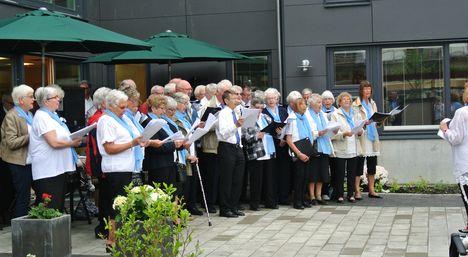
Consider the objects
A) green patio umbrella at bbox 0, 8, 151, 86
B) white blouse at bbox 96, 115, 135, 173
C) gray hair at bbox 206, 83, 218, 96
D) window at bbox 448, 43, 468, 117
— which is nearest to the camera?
white blouse at bbox 96, 115, 135, 173

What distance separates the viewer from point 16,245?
722 centimetres

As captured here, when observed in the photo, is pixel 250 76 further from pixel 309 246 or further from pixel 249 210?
pixel 309 246

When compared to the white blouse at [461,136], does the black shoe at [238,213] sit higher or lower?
lower

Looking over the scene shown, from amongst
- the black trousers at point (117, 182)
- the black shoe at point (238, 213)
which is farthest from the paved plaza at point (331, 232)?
the black trousers at point (117, 182)

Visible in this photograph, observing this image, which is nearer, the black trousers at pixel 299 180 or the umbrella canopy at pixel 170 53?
the black trousers at pixel 299 180

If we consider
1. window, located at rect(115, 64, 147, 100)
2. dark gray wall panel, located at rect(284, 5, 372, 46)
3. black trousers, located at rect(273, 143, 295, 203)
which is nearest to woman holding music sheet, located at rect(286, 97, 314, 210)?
black trousers, located at rect(273, 143, 295, 203)

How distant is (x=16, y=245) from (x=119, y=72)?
956 cm

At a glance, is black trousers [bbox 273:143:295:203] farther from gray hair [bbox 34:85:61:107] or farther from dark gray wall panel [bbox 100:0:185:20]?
dark gray wall panel [bbox 100:0:185:20]

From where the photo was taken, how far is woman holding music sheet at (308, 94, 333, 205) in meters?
11.7

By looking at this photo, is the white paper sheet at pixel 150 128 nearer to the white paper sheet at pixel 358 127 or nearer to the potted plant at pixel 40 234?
the potted plant at pixel 40 234

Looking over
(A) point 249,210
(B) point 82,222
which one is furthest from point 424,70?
(B) point 82,222

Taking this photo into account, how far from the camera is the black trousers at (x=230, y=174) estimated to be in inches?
414

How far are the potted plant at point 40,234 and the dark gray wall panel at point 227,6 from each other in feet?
30.7

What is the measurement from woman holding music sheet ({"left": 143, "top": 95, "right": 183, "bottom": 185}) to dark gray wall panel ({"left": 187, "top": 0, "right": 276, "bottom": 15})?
692 centimetres
